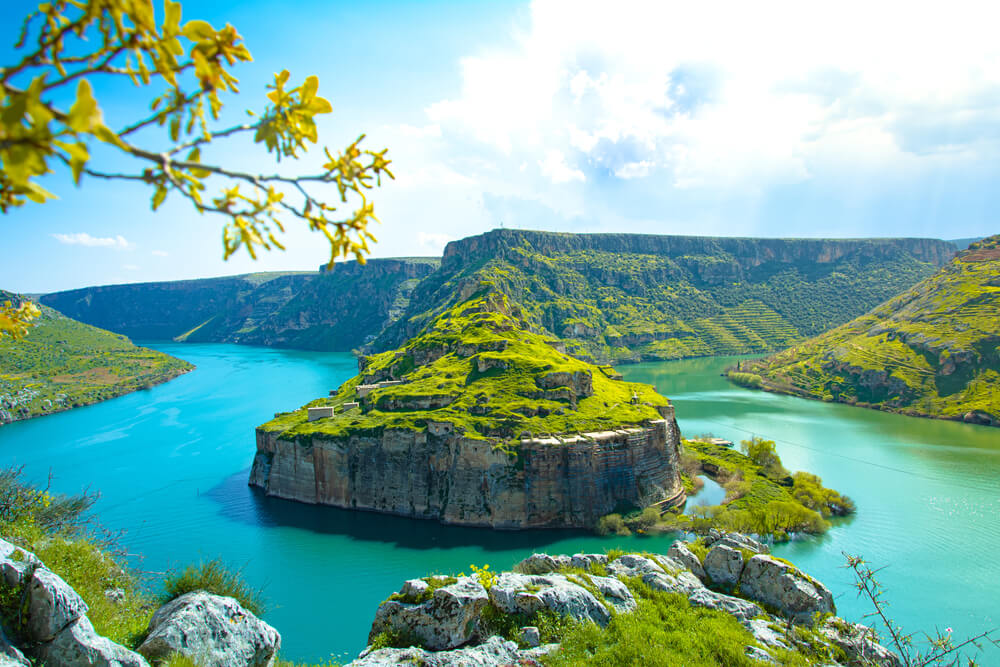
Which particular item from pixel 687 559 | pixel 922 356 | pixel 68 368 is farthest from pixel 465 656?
pixel 68 368

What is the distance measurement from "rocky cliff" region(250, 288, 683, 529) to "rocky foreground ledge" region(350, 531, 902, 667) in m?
19.6

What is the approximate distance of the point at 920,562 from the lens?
95.7 feet

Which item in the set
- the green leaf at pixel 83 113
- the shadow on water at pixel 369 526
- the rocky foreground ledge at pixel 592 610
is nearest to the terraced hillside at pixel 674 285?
the shadow on water at pixel 369 526

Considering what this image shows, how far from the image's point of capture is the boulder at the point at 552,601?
10.8 meters

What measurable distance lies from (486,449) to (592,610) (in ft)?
77.2

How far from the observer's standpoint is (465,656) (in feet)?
29.7

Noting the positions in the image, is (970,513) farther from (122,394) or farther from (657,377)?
(122,394)

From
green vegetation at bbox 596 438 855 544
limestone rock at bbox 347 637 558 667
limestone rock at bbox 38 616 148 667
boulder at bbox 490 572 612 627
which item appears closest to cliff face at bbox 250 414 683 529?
green vegetation at bbox 596 438 855 544

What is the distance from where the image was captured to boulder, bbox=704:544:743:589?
14203 millimetres

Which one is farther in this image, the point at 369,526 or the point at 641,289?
the point at 641,289

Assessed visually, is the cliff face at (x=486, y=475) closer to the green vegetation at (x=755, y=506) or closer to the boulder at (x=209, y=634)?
the green vegetation at (x=755, y=506)

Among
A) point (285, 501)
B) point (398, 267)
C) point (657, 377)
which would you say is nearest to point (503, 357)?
point (285, 501)

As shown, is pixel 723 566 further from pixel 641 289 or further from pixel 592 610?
pixel 641 289

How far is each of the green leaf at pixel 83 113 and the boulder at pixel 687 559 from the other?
16688 mm
